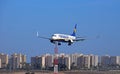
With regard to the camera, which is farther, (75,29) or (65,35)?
(75,29)

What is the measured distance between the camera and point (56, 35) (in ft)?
325

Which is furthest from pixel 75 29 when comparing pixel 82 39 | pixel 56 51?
pixel 56 51

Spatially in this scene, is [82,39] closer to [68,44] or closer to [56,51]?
[68,44]

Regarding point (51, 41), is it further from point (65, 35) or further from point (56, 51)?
point (56, 51)

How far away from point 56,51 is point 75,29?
108ft

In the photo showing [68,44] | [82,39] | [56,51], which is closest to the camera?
[56,51]

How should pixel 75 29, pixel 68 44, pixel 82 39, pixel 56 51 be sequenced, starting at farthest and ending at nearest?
pixel 75 29, pixel 82 39, pixel 68 44, pixel 56 51

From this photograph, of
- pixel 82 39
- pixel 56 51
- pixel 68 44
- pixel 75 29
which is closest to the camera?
pixel 56 51

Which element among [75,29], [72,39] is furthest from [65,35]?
[75,29]

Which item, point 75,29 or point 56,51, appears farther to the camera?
point 75,29

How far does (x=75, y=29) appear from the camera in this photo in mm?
112125

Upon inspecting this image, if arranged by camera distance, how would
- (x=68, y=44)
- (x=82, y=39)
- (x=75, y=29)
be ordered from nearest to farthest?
(x=68, y=44) → (x=82, y=39) → (x=75, y=29)

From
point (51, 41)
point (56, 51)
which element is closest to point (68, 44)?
point (51, 41)

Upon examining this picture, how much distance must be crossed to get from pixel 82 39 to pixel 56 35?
5811 mm
